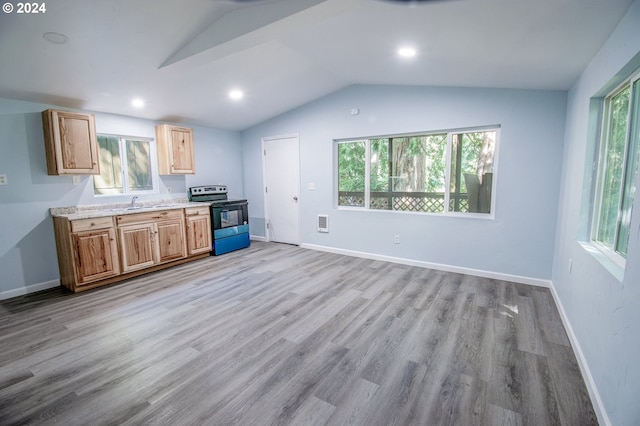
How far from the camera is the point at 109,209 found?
4.06 m

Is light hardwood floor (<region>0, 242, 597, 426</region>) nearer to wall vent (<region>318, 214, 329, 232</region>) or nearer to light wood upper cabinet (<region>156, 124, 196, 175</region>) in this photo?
wall vent (<region>318, 214, 329, 232</region>)

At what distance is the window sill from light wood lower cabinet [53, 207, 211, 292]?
4669 mm

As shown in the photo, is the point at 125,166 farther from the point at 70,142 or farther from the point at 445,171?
the point at 445,171

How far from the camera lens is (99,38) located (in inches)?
97.3

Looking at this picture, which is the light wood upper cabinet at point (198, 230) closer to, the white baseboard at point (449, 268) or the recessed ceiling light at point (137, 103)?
the recessed ceiling light at point (137, 103)

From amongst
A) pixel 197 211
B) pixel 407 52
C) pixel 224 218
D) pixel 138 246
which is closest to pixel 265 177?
pixel 224 218

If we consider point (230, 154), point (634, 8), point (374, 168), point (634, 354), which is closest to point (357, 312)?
point (634, 354)

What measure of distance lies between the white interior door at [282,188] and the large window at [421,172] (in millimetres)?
904

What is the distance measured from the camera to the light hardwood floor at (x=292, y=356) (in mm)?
1739

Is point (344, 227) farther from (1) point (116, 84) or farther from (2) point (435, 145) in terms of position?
(1) point (116, 84)

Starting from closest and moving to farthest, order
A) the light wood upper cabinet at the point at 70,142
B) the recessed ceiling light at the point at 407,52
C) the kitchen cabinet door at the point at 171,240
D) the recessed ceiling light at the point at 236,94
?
the recessed ceiling light at the point at 407,52 < the light wood upper cabinet at the point at 70,142 < the recessed ceiling light at the point at 236,94 < the kitchen cabinet door at the point at 171,240

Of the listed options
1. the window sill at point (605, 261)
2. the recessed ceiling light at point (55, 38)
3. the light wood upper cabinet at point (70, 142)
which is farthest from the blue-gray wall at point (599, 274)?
the light wood upper cabinet at point (70, 142)

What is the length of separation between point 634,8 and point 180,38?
3.13 m

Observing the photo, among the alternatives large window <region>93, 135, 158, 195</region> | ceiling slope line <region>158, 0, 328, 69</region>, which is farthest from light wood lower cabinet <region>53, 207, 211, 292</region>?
ceiling slope line <region>158, 0, 328, 69</region>
